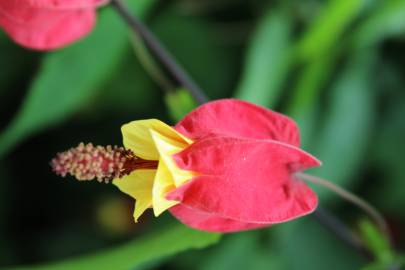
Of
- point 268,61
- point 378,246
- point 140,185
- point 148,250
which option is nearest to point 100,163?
point 140,185

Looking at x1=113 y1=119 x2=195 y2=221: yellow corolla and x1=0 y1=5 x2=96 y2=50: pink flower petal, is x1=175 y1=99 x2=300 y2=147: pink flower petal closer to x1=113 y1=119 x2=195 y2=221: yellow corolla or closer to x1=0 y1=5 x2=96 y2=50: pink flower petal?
x1=113 y1=119 x2=195 y2=221: yellow corolla

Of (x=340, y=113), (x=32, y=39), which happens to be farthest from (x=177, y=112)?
(x=340, y=113)

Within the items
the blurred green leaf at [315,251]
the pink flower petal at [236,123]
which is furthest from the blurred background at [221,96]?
the pink flower petal at [236,123]

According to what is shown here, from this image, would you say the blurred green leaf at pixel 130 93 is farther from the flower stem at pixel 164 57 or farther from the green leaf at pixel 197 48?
the flower stem at pixel 164 57

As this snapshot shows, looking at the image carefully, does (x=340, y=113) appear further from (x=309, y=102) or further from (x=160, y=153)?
(x=160, y=153)

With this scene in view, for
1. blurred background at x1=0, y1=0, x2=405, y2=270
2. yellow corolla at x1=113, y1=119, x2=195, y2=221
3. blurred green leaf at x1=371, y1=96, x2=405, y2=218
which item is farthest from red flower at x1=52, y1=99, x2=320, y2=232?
blurred green leaf at x1=371, y1=96, x2=405, y2=218

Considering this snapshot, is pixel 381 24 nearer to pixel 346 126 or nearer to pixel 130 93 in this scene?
pixel 346 126
